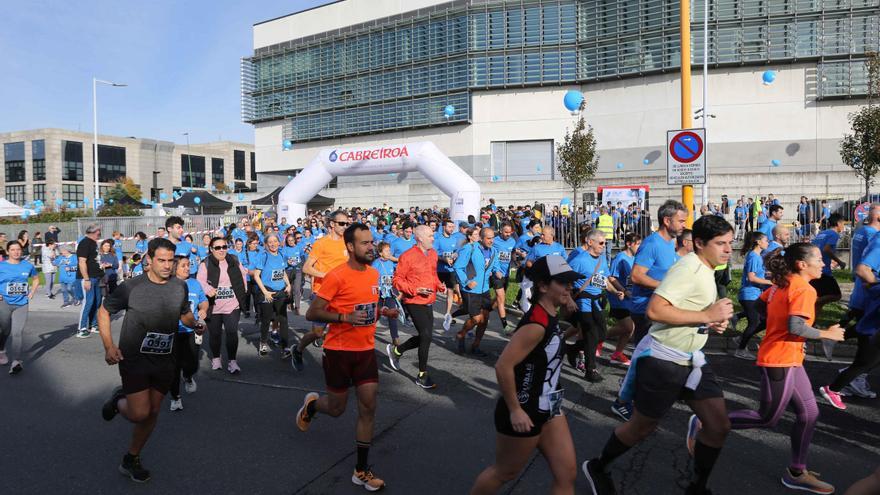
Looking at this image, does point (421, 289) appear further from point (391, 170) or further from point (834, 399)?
point (391, 170)

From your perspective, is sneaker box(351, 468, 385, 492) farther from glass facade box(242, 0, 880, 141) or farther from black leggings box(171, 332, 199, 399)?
glass facade box(242, 0, 880, 141)

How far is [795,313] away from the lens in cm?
420

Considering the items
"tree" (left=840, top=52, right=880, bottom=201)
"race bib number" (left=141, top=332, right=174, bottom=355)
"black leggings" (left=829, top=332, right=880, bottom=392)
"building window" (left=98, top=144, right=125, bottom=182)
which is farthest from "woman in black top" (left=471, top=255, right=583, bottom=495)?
"building window" (left=98, top=144, right=125, bottom=182)

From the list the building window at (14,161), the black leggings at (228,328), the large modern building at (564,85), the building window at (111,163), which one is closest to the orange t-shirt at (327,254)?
the black leggings at (228,328)

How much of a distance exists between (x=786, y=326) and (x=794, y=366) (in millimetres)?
269

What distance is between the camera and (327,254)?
7621 mm

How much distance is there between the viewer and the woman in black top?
315cm

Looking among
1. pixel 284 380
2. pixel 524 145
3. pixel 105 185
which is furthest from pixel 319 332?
pixel 105 185

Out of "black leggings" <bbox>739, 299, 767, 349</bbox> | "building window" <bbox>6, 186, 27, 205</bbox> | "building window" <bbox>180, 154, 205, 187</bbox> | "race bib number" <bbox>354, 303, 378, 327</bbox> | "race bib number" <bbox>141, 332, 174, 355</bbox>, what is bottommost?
"black leggings" <bbox>739, 299, 767, 349</bbox>

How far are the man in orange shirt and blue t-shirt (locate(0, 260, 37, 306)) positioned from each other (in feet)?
11.8

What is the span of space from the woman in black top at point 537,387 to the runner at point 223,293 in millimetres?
5105

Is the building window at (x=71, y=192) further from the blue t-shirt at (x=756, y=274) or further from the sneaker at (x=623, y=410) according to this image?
the sneaker at (x=623, y=410)

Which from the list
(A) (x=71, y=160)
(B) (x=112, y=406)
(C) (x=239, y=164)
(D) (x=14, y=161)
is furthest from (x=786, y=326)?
(C) (x=239, y=164)

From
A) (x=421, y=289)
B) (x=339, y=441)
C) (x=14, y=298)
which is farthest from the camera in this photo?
(x=14, y=298)
